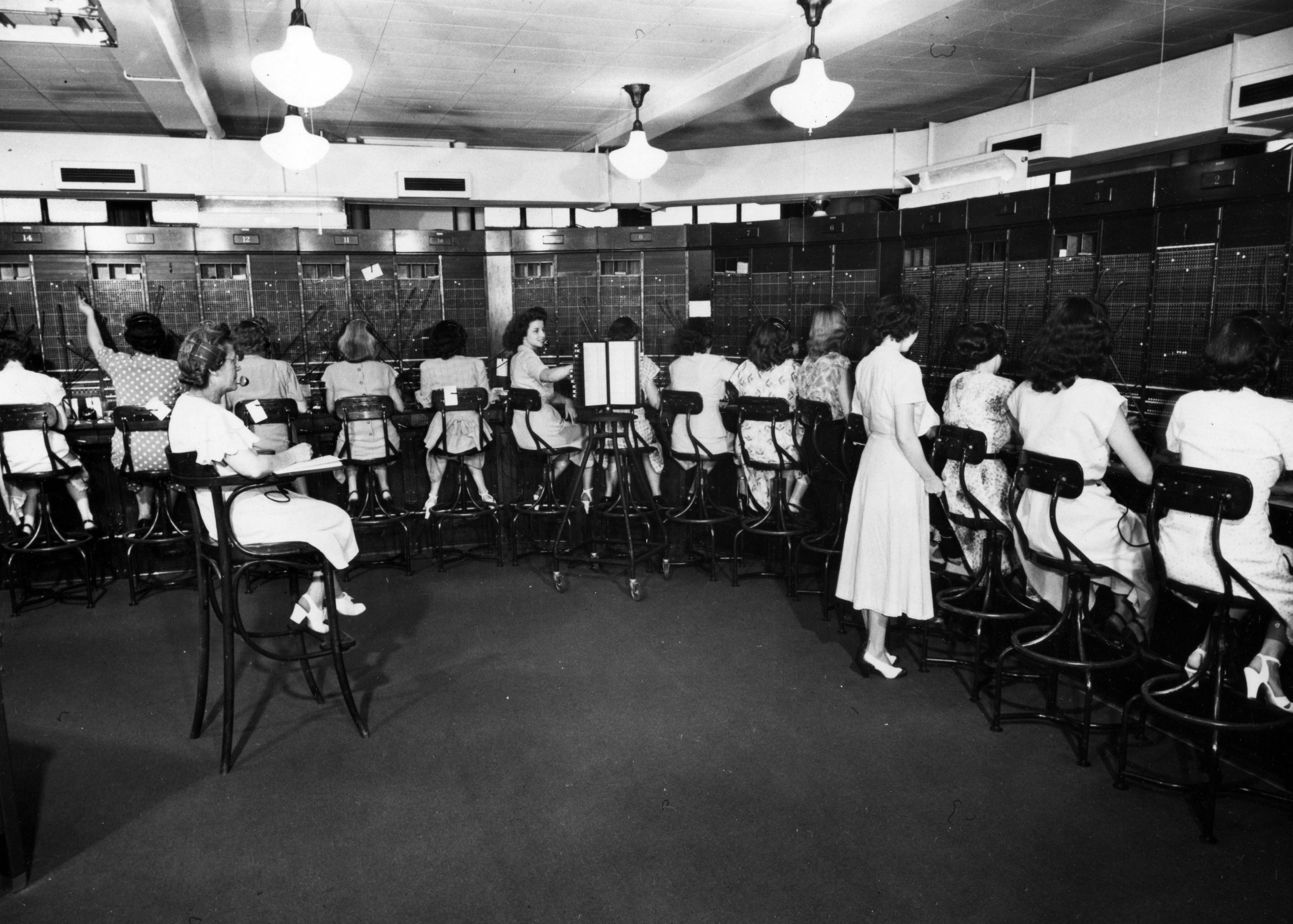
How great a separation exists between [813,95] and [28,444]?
461 cm

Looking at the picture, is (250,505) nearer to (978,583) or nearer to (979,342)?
(978,583)

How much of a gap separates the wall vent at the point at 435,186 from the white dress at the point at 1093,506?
593 cm

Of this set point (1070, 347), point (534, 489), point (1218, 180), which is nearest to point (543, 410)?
point (534, 489)

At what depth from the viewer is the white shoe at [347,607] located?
4047mm

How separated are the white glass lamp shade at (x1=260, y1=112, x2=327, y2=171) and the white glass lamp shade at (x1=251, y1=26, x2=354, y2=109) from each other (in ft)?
5.00

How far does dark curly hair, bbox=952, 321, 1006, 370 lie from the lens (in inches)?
156

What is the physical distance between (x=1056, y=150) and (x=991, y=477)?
150 inches

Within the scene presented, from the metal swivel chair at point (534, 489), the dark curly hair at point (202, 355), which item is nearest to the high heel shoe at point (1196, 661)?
the metal swivel chair at point (534, 489)

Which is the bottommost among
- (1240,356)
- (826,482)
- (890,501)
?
(826,482)

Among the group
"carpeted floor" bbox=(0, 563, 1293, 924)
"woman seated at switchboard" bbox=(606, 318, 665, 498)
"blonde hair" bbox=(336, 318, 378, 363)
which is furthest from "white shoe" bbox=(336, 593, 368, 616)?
"blonde hair" bbox=(336, 318, 378, 363)

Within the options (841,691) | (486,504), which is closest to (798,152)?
(486,504)

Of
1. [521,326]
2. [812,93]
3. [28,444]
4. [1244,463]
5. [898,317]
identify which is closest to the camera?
[1244,463]

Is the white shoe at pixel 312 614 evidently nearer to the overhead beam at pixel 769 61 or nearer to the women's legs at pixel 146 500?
the women's legs at pixel 146 500

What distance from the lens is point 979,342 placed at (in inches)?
156
